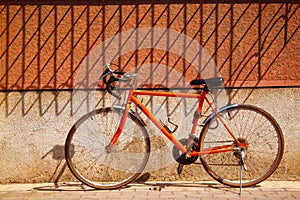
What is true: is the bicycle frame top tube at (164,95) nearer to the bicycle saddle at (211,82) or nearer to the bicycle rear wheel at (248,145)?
the bicycle saddle at (211,82)

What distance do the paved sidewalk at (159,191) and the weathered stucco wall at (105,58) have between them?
0.31 meters

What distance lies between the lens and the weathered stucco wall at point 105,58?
636cm

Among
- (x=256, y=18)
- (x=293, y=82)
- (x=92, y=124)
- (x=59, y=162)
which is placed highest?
(x=256, y=18)

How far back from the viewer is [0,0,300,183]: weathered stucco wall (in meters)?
6.36

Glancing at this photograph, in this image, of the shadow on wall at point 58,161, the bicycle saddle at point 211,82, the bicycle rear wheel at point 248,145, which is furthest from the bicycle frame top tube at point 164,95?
the shadow on wall at point 58,161

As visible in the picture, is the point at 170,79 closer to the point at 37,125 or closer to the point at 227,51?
the point at 227,51

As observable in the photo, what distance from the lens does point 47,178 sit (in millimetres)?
6445

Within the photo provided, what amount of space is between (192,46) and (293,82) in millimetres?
1360

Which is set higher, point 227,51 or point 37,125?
point 227,51

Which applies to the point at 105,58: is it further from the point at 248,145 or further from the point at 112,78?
the point at 248,145

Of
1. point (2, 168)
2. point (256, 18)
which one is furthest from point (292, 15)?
point (2, 168)

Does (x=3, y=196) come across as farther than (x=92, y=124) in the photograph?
No

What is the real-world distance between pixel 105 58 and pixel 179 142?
1425 millimetres

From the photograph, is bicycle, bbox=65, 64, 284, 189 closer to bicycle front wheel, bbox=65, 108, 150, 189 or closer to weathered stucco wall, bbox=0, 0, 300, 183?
bicycle front wheel, bbox=65, 108, 150, 189
